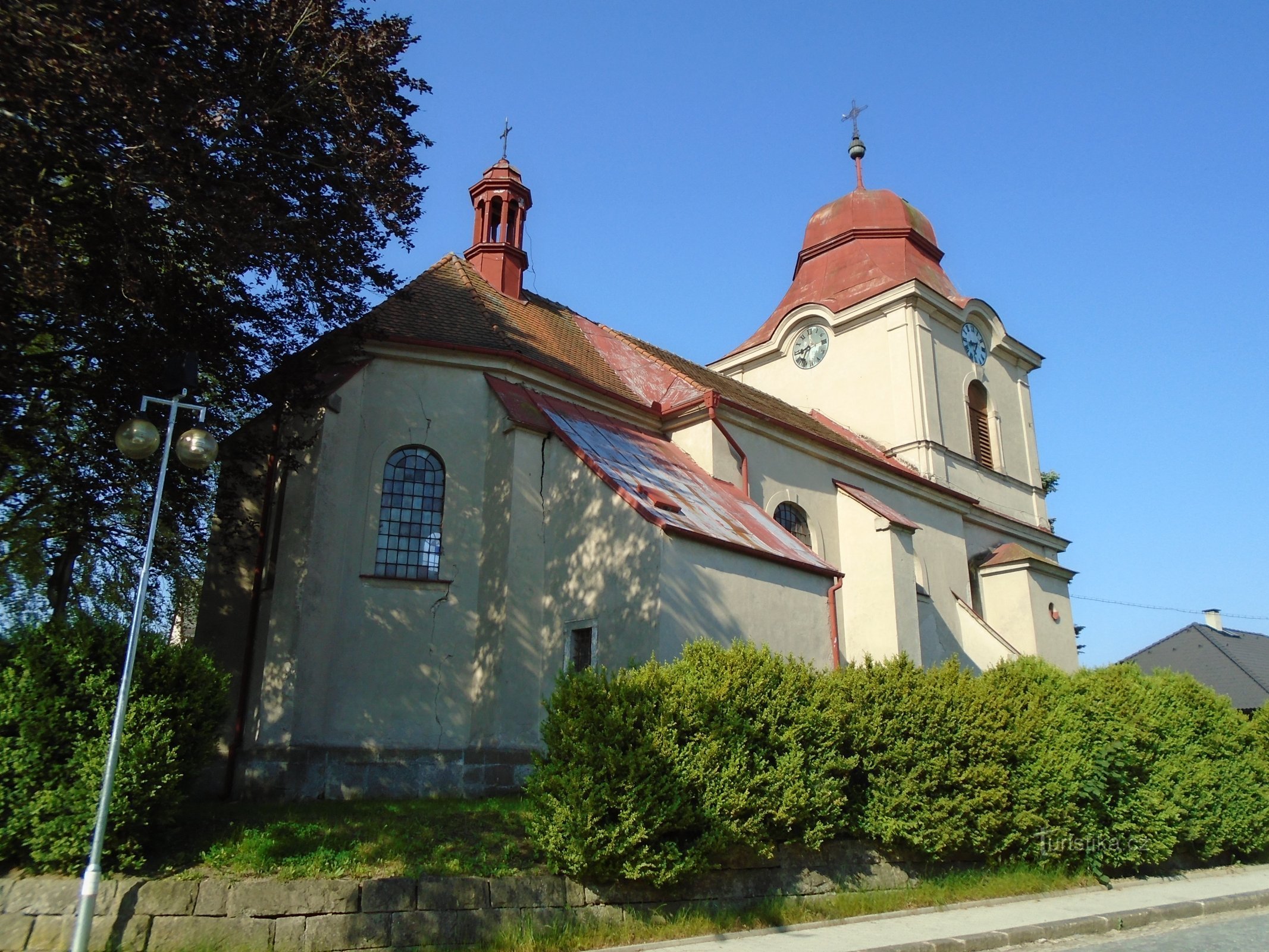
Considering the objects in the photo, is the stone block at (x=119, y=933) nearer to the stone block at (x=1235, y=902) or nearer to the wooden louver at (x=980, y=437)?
the stone block at (x=1235, y=902)

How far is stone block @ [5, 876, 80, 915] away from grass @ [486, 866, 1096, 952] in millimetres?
3246

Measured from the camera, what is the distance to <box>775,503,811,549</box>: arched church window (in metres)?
18.8

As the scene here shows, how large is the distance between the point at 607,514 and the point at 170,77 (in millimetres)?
7486

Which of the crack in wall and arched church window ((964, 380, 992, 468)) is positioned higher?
arched church window ((964, 380, 992, 468))

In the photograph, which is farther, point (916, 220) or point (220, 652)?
point (916, 220)

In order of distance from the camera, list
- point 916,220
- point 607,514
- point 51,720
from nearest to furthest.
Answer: point 51,720 < point 607,514 < point 916,220

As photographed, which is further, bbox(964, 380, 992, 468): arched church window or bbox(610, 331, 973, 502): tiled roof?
bbox(964, 380, 992, 468): arched church window

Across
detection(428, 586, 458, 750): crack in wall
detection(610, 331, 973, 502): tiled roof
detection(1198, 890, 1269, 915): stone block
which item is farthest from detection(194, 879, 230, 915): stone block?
detection(610, 331, 973, 502): tiled roof

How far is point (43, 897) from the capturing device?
7.04 m

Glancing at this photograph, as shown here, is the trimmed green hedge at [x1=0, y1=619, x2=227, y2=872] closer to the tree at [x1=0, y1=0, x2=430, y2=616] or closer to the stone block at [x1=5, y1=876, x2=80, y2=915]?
the stone block at [x1=5, y1=876, x2=80, y2=915]

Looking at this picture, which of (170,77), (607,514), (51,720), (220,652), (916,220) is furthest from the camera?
(916,220)

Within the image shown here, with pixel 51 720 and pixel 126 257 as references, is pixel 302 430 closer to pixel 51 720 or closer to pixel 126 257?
pixel 126 257

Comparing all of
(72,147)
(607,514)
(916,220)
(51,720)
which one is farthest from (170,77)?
(916,220)

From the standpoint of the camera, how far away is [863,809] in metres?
10.1
